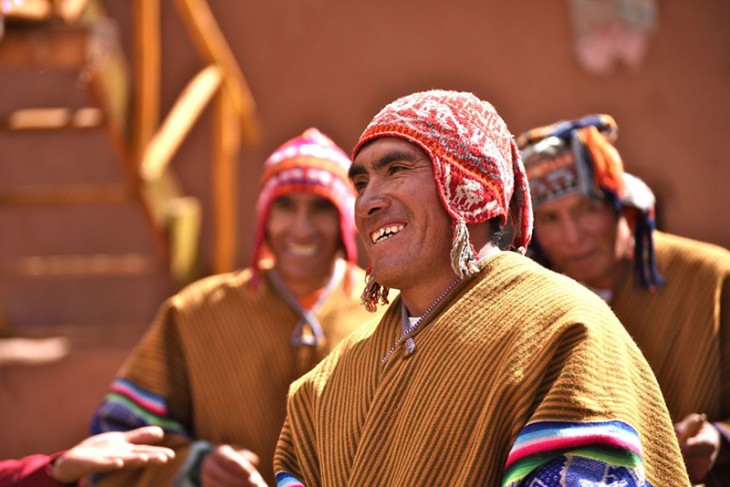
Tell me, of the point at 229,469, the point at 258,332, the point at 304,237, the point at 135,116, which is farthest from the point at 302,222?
the point at 135,116

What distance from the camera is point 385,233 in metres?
2.54

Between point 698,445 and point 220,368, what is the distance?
1.71 meters

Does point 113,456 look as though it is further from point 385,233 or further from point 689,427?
point 689,427

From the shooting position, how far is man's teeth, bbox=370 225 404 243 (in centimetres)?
251

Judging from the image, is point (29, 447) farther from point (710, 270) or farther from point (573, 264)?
point (710, 270)

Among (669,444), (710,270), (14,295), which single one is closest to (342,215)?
Answer: (710,270)

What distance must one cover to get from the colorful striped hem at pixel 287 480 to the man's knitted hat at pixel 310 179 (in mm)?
1600

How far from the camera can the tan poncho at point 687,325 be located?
356 centimetres

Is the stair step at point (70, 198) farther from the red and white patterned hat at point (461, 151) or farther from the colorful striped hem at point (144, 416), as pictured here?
the red and white patterned hat at point (461, 151)

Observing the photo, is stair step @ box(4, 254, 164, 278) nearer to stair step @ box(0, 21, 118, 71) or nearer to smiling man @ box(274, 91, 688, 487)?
stair step @ box(0, 21, 118, 71)

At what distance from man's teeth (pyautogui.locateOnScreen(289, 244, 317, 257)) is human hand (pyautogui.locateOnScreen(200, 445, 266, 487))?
30.3 inches

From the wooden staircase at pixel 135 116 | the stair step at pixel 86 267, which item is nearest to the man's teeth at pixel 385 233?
the wooden staircase at pixel 135 116

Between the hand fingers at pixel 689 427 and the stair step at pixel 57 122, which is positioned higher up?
the stair step at pixel 57 122

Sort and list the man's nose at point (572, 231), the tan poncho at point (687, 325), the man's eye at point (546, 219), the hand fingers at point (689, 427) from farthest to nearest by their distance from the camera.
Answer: the man's eye at point (546, 219) < the man's nose at point (572, 231) < the tan poncho at point (687, 325) < the hand fingers at point (689, 427)
